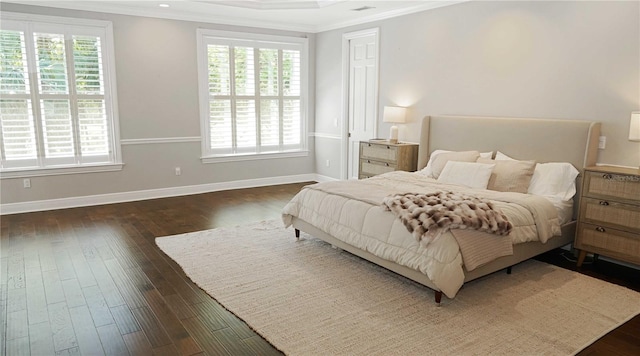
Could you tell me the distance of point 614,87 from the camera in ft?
12.9

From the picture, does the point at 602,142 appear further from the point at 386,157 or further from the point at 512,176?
the point at 386,157

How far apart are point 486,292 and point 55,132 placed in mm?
5473

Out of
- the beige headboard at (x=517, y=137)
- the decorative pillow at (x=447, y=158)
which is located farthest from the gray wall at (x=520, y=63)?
the decorative pillow at (x=447, y=158)

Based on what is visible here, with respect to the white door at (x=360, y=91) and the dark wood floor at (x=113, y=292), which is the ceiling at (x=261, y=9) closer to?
the white door at (x=360, y=91)

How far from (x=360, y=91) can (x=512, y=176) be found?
10.4ft

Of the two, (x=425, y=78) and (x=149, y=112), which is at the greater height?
(x=425, y=78)

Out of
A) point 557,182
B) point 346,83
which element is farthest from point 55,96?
point 557,182

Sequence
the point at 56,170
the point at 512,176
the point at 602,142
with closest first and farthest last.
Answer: the point at 602,142, the point at 512,176, the point at 56,170

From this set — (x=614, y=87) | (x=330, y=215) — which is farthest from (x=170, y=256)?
(x=614, y=87)

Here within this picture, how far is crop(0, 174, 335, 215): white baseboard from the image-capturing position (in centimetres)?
561

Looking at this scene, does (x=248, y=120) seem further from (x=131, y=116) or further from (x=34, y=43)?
(x=34, y=43)

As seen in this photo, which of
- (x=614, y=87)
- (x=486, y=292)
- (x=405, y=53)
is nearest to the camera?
(x=486, y=292)

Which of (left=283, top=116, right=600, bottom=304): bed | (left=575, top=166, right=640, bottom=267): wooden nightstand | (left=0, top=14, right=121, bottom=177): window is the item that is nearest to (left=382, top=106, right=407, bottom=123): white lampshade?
(left=283, top=116, right=600, bottom=304): bed

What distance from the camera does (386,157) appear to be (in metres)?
5.75
